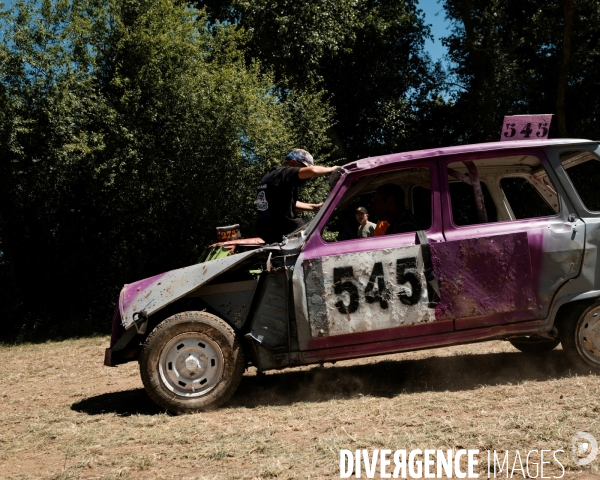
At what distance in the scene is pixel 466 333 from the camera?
20.0 ft

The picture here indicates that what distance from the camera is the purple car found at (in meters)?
6.02

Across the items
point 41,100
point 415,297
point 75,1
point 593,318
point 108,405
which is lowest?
point 108,405

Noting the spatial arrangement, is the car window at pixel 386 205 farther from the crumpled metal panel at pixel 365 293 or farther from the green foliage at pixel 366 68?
the green foliage at pixel 366 68

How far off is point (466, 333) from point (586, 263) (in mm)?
1193

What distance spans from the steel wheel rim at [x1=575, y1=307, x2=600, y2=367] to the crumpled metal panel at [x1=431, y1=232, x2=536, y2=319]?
0.53m

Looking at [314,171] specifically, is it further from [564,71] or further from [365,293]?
[564,71]

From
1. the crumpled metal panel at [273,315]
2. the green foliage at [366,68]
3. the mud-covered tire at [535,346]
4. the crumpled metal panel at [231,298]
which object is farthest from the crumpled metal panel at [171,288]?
the green foliage at [366,68]

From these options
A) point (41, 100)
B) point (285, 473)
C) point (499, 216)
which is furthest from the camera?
point (41, 100)

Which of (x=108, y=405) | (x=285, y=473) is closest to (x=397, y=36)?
(x=108, y=405)

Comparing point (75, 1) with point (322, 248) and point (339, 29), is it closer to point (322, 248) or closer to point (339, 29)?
point (339, 29)

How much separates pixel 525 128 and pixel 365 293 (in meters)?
2.21

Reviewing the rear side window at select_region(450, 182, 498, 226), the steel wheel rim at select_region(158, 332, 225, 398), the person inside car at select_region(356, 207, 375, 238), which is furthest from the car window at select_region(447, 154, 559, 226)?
the steel wheel rim at select_region(158, 332, 225, 398)

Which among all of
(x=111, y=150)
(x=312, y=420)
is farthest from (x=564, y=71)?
(x=312, y=420)

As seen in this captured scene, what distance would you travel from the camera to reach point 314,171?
654cm
